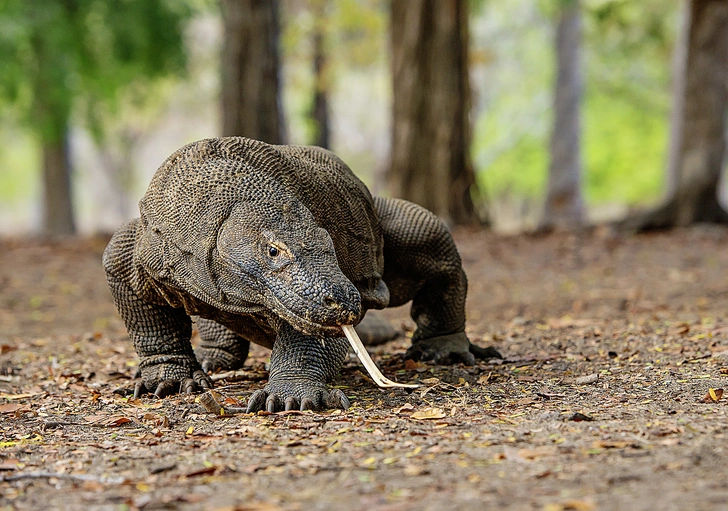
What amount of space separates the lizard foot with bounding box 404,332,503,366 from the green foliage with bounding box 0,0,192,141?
7678 mm

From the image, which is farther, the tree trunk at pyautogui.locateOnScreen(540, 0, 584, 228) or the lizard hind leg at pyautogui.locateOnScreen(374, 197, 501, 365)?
the tree trunk at pyautogui.locateOnScreen(540, 0, 584, 228)

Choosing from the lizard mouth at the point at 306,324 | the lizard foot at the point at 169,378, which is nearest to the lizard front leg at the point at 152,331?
the lizard foot at the point at 169,378

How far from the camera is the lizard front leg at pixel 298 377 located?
3.28 m

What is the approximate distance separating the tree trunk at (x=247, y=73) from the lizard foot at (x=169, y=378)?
19.5 ft

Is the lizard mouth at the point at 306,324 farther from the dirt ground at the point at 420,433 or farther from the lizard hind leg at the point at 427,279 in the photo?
the lizard hind leg at the point at 427,279

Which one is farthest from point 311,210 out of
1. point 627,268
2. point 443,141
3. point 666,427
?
point 443,141

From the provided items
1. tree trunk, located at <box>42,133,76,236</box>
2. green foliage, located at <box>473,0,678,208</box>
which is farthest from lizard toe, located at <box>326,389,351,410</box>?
green foliage, located at <box>473,0,678,208</box>

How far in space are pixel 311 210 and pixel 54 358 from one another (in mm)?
2372

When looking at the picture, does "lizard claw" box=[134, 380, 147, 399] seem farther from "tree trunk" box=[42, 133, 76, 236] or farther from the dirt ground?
"tree trunk" box=[42, 133, 76, 236]

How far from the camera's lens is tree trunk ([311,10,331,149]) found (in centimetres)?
1602

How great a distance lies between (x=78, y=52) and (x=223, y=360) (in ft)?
27.5

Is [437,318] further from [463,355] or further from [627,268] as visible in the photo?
[627,268]

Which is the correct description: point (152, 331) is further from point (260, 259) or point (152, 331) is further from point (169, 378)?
point (260, 259)

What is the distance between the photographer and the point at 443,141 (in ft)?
34.1
